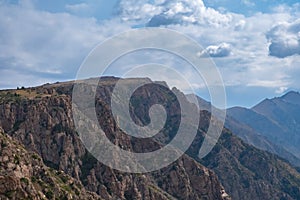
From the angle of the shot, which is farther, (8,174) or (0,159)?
(0,159)

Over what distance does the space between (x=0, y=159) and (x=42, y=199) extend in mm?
25427

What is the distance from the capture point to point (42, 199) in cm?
18912

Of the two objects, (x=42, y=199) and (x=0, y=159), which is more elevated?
(x=0, y=159)

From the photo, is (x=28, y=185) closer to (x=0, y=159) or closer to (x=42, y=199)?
(x=42, y=199)

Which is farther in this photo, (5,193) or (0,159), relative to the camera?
(0,159)

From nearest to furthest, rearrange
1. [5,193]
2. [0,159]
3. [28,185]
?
[5,193]
[28,185]
[0,159]

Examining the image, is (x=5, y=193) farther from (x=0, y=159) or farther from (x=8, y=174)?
(x=0, y=159)

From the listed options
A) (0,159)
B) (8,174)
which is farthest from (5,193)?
(0,159)

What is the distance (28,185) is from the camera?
7279 inches

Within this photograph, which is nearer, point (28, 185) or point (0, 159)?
point (28, 185)

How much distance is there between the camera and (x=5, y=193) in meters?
173

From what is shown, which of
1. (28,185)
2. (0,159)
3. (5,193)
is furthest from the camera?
(0,159)

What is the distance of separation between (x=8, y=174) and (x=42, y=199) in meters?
17.3

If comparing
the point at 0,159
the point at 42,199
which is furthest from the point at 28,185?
the point at 0,159
